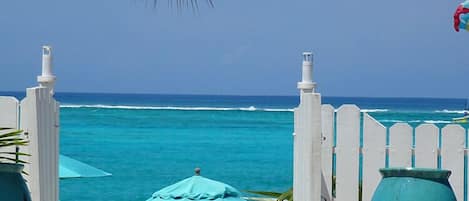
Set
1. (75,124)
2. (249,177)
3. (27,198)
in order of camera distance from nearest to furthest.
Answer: (27,198), (249,177), (75,124)

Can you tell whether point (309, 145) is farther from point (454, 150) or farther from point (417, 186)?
point (417, 186)

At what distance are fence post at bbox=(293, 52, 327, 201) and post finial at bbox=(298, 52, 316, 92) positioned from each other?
0.17 m

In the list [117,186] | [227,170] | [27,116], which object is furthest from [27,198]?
[227,170]

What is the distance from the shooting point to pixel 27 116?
5965 millimetres

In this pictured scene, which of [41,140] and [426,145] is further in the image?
[41,140]

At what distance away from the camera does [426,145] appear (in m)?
5.68

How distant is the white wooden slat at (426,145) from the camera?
18.6 feet

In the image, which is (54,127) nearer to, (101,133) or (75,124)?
(101,133)

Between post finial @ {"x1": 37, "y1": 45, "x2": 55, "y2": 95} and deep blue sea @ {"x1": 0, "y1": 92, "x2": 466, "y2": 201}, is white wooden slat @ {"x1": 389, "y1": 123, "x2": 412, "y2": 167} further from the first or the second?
deep blue sea @ {"x1": 0, "y1": 92, "x2": 466, "y2": 201}

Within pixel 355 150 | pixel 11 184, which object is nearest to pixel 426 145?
pixel 355 150

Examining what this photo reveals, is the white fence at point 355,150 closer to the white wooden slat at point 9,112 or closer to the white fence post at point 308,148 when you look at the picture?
the white fence post at point 308,148

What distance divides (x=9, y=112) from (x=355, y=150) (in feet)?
6.57

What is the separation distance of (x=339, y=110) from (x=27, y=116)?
179 centimetres

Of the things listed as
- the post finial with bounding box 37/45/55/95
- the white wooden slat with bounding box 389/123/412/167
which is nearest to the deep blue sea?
the post finial with bounding box 37/45/55/95
